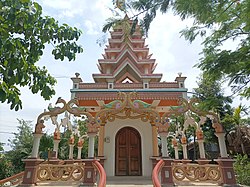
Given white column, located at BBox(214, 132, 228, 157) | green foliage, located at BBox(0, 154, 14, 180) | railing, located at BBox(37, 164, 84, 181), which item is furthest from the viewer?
green foliage, located at BBox(0, 154, 14, 180)

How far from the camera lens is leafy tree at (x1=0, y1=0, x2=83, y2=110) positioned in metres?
2.32

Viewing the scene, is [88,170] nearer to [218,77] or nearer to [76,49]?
[76,49]

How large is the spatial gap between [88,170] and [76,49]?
12.3 ft

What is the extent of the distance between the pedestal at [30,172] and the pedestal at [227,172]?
5492mm

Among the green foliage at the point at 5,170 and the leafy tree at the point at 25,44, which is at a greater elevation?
the leafy tree at the point at 25,44

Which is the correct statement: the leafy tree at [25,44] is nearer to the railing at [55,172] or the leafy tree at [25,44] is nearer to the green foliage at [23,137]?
the railing at [55,172]

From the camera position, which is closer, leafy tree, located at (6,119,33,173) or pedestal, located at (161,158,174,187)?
pedestal, located at (161,158,174,187)

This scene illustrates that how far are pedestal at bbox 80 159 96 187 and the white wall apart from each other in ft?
8.03

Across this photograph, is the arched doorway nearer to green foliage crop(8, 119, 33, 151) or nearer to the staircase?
the staircase

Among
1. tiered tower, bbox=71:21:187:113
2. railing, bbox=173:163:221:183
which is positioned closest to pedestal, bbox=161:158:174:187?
railing, bbox=173:163:221:183

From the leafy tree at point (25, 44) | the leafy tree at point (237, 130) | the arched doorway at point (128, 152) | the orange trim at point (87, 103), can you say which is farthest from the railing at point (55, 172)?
the leafy tree at point (237, 130)

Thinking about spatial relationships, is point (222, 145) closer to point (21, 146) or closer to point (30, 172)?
point (30, 172)

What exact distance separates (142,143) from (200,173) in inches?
110

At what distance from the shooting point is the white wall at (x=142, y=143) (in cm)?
776
